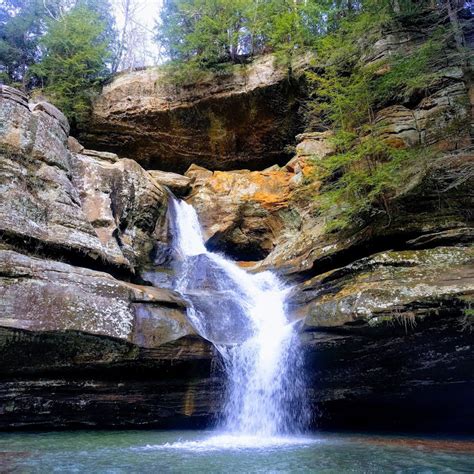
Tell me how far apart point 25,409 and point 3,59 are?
22233 millimetres

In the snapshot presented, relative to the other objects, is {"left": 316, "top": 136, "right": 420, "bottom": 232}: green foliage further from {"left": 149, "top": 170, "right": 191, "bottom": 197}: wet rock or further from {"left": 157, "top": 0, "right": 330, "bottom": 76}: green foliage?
{"left": 157, "top": 0, "right": 330, "bottom": 76}: green foliage

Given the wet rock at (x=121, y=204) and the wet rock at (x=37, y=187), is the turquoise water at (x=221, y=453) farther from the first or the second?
the wet rock at (x=121, y=204)

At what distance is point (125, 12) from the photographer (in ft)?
103

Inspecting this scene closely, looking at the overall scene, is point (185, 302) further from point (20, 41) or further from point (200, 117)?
point (20, 41)

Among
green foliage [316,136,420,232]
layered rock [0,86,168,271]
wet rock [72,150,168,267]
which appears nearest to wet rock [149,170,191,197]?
wet rock [72,150,168,267]

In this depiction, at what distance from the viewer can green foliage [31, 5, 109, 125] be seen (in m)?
20.7

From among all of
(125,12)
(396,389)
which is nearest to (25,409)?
(396,389)

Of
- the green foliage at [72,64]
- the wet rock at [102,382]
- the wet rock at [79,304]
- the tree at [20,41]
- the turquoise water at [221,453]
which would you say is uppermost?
the tree at [20,41]

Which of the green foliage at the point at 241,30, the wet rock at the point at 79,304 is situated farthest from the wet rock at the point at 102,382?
the green foliage at the point at 241,30

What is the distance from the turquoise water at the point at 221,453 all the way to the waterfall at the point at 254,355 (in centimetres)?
91

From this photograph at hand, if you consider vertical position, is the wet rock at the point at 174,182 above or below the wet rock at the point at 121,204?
above

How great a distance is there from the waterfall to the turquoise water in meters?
0.91

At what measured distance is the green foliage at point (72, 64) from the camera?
20703 millimetres

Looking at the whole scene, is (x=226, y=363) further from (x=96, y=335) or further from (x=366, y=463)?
(x=366, y=463)
